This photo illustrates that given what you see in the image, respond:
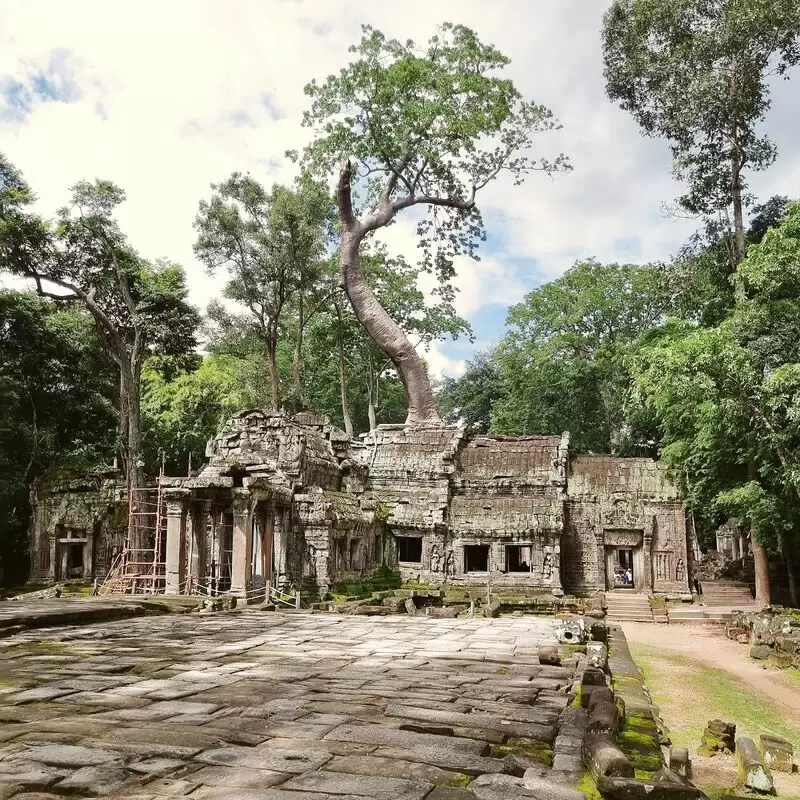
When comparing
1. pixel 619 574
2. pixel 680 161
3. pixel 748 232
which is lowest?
pixel 619 574

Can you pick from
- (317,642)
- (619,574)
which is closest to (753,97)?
(619,574)

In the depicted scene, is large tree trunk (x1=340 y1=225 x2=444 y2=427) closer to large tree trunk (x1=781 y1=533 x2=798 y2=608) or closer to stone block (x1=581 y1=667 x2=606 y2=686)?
large tree trunk (x1=781 y1=533 x2=798 y2=608)

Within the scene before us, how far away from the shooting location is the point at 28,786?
4.55 m

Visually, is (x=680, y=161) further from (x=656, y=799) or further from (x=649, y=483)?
(x=656, y=799)

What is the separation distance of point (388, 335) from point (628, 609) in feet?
53.2

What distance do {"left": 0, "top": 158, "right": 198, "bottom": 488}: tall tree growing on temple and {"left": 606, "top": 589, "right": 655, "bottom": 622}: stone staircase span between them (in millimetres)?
17352

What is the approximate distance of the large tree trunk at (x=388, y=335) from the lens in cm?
3550

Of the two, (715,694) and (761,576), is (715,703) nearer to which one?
(715,694)

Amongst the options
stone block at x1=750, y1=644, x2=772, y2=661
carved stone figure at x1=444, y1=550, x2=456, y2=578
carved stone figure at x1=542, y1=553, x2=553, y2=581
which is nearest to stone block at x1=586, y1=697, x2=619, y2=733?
stone block at x1=750, y1=644, x2=772, y2=661

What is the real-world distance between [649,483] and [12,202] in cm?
2688

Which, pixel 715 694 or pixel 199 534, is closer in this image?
pixel 715 694

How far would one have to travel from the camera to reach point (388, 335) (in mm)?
35844

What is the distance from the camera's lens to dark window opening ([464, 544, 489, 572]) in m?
29.4

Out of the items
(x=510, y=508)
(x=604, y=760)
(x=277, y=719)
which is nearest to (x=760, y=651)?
(x=510, y=508)
